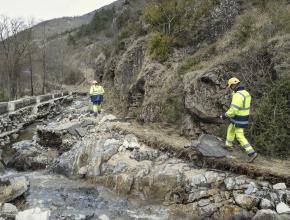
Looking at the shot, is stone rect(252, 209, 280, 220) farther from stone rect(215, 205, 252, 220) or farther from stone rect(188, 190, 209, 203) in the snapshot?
stone rect(188, 190, 209, 203)

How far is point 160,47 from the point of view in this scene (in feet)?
55.2

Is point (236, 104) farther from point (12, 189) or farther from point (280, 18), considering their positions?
point (12, 189)

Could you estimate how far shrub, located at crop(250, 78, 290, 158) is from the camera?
916cm

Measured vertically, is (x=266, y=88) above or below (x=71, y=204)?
above

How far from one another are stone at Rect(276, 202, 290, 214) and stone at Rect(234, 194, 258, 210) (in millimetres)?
473

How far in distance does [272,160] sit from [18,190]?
6.83 m

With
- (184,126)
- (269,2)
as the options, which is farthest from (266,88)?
(269,2)

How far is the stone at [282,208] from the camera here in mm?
6841

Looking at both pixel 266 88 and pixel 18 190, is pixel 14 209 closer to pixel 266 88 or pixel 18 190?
pixel 18 190

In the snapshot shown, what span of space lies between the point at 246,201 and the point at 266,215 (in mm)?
715

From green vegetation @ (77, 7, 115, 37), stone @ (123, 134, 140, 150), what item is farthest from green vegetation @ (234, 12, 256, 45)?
green vegetation @ (77, 7, 115, 37)

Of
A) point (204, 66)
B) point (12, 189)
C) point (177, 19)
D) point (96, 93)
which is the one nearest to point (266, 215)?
point (12, 189)

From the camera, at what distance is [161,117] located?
13836mm

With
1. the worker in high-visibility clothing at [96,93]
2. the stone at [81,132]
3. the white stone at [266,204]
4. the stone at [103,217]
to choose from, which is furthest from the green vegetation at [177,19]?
the white stone at [266,204]
